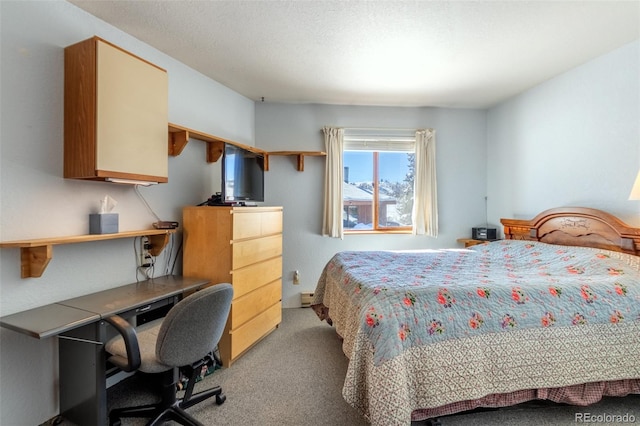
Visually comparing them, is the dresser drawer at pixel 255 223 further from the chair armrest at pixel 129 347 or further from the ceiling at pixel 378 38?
the ceiling at pixel 378 38

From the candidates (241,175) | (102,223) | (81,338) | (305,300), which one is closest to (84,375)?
(81,338)

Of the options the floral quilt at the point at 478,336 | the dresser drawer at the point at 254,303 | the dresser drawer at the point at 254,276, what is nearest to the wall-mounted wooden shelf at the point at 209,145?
the dresser drawer at the point at 254,276

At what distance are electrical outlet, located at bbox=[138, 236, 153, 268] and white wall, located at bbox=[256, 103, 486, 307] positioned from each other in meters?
1.70

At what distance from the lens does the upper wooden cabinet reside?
175 centimetres

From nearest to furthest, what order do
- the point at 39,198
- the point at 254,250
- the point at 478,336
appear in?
the point at 478,336 < the point at 39,198 < the point at 254,250

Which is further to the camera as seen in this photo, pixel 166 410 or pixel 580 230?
pixel 580 230

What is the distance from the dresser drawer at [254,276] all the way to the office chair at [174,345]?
0.74 m

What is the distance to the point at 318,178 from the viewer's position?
3.91 m

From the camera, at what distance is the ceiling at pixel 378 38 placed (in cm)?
195

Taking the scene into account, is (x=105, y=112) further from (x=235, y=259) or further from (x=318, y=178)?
(x=318, y=178)

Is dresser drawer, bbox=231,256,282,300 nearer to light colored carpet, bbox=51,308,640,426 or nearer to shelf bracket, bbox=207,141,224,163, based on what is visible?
light colored carpet, bbox=51,308,640,426

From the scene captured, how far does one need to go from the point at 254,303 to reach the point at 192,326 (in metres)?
1.20

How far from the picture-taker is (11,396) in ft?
5.34

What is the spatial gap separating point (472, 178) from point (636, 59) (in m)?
1.93
